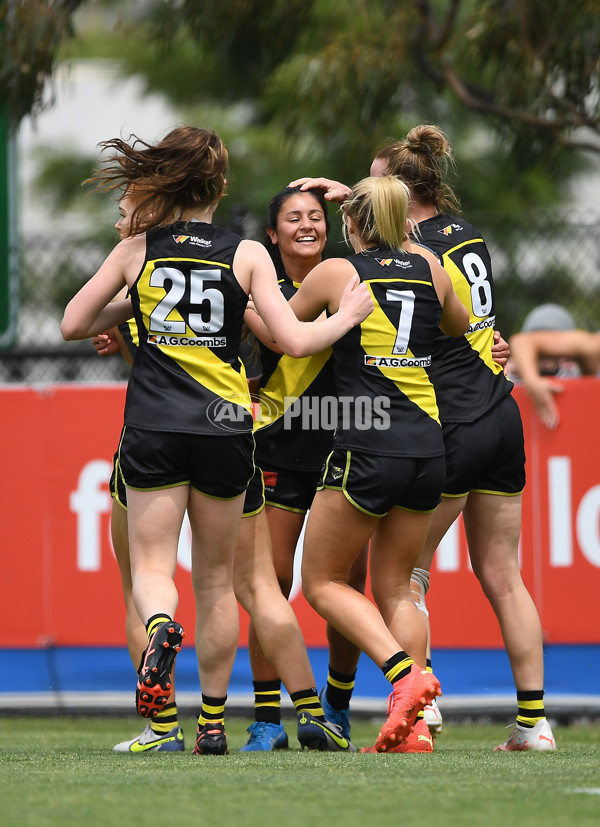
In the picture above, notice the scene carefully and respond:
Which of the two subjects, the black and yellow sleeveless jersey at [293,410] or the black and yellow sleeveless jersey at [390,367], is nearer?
the black and yellow sleeveless jersey at [390,367]

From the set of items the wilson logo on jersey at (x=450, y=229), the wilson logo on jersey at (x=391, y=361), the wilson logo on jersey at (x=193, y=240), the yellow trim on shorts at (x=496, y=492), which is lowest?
the yellow trim on shorts at (x=496, y=492)

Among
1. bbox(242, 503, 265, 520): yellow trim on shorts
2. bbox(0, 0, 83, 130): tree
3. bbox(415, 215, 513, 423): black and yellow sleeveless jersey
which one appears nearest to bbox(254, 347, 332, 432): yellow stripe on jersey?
bbox(242, 503, 265, 520): yellow trim on shorts

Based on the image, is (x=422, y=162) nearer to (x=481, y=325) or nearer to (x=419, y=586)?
(x=481, y=325)

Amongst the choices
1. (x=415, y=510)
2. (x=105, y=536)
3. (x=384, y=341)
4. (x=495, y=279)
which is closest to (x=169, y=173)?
(x=384, y=341)

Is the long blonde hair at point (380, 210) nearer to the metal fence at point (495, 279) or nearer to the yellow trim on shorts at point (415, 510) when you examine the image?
the yellow trim on shorts at point (415, 510)

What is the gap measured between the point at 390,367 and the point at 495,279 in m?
4.14

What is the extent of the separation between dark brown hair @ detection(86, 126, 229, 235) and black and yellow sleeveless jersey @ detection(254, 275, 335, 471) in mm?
745

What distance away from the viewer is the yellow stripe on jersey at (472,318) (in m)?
4.56

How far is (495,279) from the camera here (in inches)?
320

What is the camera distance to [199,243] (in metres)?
4.07

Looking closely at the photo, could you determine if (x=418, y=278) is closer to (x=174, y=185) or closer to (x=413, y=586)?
(x=174, y=185)

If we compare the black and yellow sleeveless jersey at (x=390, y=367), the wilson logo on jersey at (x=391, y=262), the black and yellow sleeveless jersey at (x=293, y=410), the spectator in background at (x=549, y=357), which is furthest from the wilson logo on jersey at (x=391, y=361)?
the spectator in background at (x=549, y=357)

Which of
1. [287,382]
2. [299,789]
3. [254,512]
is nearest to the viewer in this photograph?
[299,789]

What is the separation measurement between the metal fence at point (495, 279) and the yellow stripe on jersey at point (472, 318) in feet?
8.73
